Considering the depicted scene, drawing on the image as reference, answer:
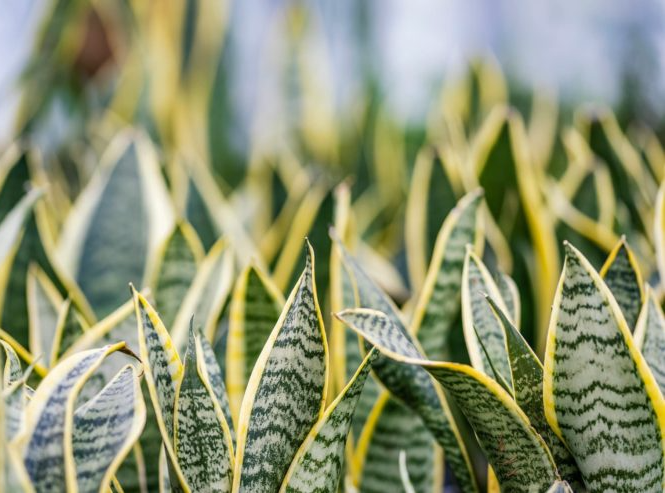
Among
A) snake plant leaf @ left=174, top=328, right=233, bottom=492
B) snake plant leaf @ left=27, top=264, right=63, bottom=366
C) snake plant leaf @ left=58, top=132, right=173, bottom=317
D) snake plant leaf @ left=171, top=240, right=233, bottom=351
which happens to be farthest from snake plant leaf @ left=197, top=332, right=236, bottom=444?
snake plant leaf @ left=58, top=132, right=173, bottom=317

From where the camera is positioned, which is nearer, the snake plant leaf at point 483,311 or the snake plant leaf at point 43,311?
the snake plant leaf at point 483,311

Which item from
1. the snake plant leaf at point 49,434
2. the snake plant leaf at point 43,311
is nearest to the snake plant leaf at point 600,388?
the snake plant leaf at point 49,434

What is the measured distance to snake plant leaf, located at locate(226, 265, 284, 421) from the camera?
0.57m

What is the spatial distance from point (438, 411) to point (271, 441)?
14 centimetres

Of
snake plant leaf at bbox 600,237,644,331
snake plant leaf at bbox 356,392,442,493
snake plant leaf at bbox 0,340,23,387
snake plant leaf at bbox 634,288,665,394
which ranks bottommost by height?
snake plant leaf at bbox 356,392,442,493

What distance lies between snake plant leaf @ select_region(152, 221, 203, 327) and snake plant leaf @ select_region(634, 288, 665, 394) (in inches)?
14.8

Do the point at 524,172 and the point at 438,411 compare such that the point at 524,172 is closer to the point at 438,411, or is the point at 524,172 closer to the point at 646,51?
the point at 438,411

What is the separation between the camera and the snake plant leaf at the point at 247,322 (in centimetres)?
57

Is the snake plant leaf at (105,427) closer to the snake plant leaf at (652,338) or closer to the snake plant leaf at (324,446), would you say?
the snake plant leaf at (324,446)

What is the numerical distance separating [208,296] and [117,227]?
0.83ft

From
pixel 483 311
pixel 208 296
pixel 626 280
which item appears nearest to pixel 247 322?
pixel 208 296

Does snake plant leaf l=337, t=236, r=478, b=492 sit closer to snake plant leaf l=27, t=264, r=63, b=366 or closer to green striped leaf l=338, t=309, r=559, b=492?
green striped leaf l=338, t=309, r=559, b=492

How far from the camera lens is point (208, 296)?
0.65 meters

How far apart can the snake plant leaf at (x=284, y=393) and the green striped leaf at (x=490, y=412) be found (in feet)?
0.10
